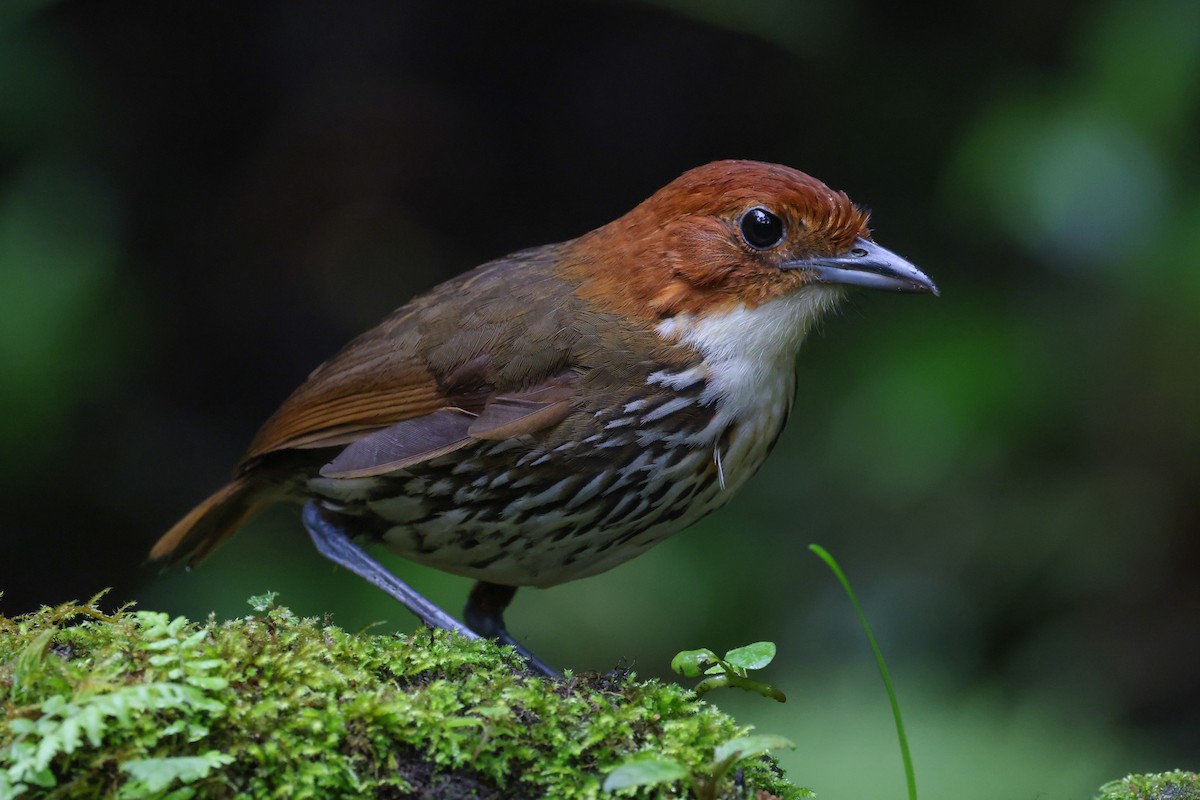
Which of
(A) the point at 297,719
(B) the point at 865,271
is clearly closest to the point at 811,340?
(B) the point at 865,271

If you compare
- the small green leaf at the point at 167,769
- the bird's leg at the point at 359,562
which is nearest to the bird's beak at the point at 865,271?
the bird's leg at the point at 359,562

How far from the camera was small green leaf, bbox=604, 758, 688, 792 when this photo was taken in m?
1.72

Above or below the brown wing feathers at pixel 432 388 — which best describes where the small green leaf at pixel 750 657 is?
below

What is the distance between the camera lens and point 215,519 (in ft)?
13.1

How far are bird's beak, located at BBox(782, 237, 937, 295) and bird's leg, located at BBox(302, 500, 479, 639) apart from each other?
50.1 inches

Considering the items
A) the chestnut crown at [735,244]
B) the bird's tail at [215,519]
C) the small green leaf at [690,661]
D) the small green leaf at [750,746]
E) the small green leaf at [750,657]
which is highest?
the chestnut crown at [735,244]

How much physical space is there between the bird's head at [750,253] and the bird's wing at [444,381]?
0.22m

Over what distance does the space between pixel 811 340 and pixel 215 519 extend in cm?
285

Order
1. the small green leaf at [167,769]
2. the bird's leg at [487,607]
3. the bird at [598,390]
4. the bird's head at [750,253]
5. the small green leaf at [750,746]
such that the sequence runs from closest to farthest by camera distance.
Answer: the small green leaf at [167,769] → the small green leaf at [750,746] → the bird at [598,390] → the bird's head at [750,253] → the bird's leg at [487,607]

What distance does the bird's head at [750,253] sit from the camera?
322 cm

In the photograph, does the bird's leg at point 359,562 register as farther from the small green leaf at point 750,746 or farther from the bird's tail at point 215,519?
the small green leaf at point 750,746

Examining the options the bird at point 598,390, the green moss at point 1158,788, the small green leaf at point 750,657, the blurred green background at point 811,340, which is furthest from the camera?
the blurred green background at point 811,340

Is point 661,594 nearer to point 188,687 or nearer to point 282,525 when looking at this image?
point 282,525

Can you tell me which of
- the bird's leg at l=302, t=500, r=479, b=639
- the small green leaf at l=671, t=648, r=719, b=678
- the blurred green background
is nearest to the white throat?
the bird's leg at l=302, t=500, r=479, b=639
